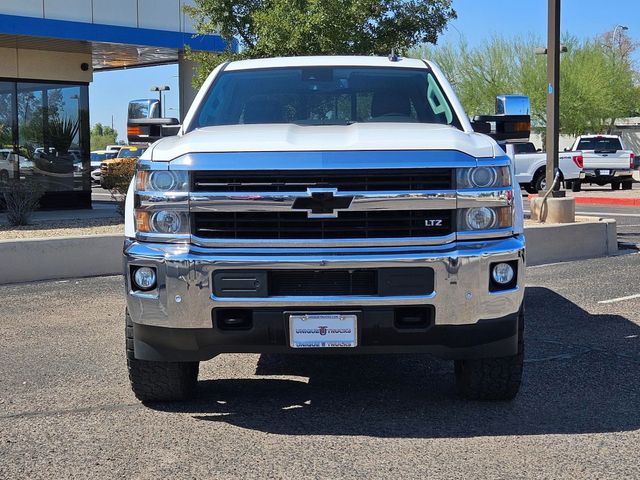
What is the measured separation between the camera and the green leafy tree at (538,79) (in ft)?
157

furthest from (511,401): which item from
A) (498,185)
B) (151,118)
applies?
(151,118)

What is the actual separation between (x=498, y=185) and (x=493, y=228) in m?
0.22

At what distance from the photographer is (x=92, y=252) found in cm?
1038

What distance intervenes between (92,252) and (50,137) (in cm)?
876

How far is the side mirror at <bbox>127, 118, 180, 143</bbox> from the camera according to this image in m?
5.78

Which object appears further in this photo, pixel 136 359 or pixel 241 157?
pixel 136 359

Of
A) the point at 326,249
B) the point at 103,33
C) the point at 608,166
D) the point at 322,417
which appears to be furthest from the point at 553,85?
the point at 608,166

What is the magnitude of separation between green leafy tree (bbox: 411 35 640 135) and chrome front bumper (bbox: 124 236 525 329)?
42.9 metres

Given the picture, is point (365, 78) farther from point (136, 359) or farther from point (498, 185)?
point (136, 359)

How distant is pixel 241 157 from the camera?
14.6 ft

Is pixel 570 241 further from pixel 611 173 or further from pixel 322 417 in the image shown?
pixel 611 173

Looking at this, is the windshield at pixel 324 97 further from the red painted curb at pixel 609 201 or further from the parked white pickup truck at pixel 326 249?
the red painted curb at pixel 609 201

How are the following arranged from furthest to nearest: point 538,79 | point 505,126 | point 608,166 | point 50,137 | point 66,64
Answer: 1. point 538,79
2. point 608,166
3. point 50,137
4. point 66,64
5. point 505,126

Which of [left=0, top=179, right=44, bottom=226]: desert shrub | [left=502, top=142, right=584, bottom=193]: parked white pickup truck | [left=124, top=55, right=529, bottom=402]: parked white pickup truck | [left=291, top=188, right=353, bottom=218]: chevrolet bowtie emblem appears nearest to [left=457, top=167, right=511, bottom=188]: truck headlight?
[left=124, top=55, right=529, bottom=402]: parked white pickup truck
